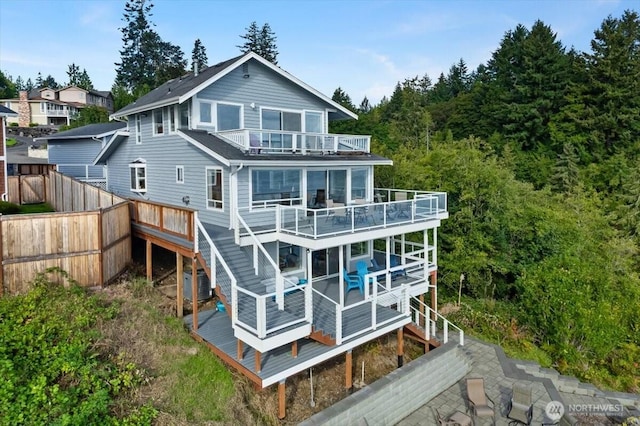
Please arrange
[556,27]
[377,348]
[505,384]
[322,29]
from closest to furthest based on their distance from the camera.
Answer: [505,384], [377,348], [322,29], [556,27]

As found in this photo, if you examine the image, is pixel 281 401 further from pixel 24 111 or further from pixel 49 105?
pixel 24 111

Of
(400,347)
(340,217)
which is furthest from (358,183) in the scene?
(400,347)

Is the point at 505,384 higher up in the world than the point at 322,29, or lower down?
lower down

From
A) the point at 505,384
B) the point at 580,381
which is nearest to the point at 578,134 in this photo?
the point at 580,381

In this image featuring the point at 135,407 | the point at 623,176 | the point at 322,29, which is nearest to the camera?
the point at 135,407

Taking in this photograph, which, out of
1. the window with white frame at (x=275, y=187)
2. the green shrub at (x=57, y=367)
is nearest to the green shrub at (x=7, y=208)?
the green shrub at (x=57, y=367)

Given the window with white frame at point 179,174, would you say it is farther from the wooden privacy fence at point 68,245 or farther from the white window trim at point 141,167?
the white window trim at point 141,167

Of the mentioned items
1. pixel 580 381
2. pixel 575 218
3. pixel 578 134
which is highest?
pixel 578 134

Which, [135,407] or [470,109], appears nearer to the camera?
Result: [135,407]

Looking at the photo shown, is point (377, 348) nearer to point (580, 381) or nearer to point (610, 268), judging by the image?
point (580, 381)

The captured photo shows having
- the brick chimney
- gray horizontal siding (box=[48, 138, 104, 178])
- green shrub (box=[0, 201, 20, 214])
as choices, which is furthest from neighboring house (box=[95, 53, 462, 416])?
the brick chimney
